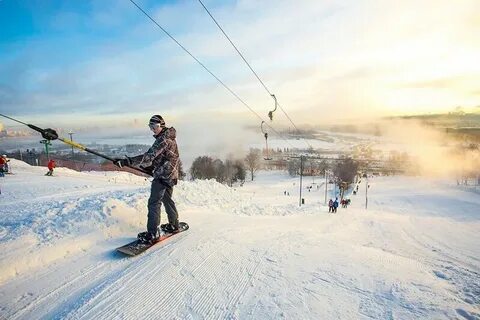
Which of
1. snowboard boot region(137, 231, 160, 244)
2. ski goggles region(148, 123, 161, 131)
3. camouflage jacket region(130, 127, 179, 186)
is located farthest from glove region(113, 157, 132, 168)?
snowboard boot region(137, 231, 160, 244)

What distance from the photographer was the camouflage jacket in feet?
19.4

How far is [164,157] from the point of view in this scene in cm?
617

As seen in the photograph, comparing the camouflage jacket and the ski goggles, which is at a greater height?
the ski goggles

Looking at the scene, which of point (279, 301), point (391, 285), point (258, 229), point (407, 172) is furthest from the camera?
point (407, 172)

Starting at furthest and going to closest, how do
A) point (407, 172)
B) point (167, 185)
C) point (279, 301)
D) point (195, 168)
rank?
point (407, 172), point (195, 168), point (167, 185), point (279, 301)

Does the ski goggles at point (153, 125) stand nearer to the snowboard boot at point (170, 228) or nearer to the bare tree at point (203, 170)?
the snowboard boot at point (170, 228)

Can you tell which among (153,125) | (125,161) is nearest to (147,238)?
(125,161)

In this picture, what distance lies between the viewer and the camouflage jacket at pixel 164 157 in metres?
5.92

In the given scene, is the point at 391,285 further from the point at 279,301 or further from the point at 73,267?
the point at 73,267

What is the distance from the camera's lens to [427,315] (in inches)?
144

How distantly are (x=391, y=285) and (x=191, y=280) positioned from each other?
3.01 m

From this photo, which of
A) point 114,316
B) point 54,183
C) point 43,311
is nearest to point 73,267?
point 43,311

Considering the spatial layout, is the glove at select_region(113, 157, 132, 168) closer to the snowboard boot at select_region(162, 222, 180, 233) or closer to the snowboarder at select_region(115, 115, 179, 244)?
the snowboarder at select_region(115, 115, 179, 244)

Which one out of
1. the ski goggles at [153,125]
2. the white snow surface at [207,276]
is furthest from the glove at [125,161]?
the white snow surface at [207,276]
